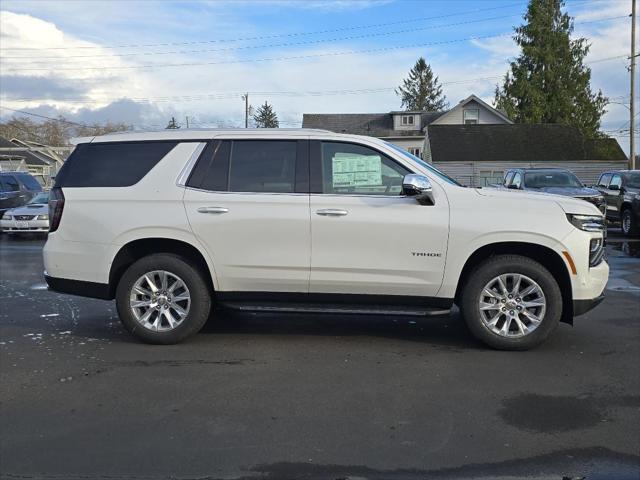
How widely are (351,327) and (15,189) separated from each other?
16269 mm

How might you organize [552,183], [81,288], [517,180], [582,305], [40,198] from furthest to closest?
1. [40,198]
2. [517,180]
3. [552,183]
4. [81,288]
5. [582,305]

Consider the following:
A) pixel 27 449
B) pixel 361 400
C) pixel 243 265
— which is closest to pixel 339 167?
pixel 243 265

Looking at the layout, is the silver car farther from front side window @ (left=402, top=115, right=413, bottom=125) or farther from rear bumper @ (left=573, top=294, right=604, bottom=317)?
front side window @ (left=402, top=115, right=413, bottom=125)

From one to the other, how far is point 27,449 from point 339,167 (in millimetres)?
3452

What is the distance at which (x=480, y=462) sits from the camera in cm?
356

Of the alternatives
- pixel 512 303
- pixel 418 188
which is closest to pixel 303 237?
pixel 418 188

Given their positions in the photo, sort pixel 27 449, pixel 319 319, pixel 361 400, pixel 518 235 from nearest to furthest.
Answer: pixel 27 449 < pixel 361 400 < pixel 518 235 < pixel 319 319

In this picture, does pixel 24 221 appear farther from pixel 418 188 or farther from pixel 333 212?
pixel 418 188

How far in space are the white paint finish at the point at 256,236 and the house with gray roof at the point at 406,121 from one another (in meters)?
44.0

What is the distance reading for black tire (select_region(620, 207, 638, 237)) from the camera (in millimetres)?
16062

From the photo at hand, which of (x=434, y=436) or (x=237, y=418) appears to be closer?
(x=434, y=436)

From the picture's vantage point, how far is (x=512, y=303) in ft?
18.2

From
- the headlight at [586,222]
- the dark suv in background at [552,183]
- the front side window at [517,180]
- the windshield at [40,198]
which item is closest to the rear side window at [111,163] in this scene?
the headlight at [586,222]

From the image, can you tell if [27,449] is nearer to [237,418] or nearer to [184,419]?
[184,419]
